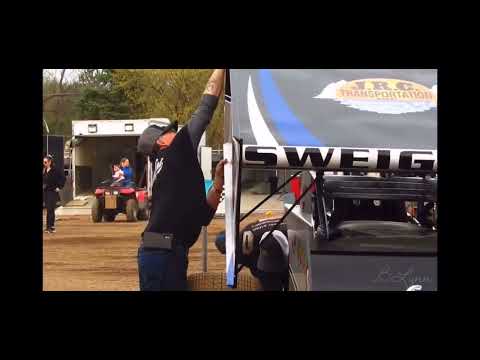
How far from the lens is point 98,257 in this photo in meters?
11.9

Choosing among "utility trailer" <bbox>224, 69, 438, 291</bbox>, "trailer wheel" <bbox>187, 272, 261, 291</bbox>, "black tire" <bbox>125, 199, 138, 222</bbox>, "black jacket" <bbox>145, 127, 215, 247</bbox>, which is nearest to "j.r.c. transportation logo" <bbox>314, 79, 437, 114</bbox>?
"utility trailer" <bbox>224, 69, 438, 291</bbox>

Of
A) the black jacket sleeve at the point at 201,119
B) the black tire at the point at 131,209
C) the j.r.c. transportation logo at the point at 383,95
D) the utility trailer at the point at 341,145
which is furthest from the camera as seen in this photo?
the black tire at the point at 131,209

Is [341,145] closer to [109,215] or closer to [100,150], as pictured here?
[109,215]

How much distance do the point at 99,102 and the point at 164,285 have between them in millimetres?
27389

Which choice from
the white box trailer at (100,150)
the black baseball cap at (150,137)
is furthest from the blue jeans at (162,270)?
the white box trailer at (100,150)

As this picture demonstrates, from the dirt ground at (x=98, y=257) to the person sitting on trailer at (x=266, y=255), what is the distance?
2.70ft

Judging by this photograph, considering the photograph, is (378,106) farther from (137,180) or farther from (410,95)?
(137,180)

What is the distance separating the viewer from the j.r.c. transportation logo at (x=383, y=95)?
16.6ft

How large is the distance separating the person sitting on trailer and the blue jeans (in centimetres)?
120

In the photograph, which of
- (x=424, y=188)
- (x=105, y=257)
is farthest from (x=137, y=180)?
(x=424, y=188)

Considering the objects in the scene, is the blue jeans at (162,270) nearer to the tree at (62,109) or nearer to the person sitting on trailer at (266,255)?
the person sitting on trailer at (266,255)

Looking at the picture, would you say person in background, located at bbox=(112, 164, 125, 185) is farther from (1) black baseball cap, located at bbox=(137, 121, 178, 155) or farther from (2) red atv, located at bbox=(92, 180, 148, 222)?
(1) black baseball cap, located at bbox=(137, 121, 178, 155)

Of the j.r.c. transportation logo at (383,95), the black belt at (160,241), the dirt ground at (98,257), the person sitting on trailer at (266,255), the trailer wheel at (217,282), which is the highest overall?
the j.r.c. transportation logo at (383,95)

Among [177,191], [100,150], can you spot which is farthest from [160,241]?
[100,150]
